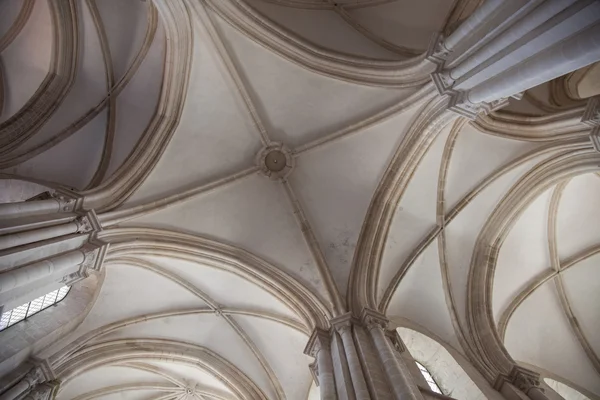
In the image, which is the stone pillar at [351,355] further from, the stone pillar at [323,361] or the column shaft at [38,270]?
the column shaft at [38,270]

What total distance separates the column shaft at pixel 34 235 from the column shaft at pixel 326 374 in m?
5.08

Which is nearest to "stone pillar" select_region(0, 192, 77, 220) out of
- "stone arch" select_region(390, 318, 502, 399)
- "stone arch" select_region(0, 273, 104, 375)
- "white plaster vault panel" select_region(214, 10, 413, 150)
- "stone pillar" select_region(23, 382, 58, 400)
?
"stone arch" select_region(0, 273, 104, 375)

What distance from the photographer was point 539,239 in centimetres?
1205

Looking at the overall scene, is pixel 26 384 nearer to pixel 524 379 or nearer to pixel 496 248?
pixel 524 379

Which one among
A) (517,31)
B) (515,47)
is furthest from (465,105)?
→ (517,31)

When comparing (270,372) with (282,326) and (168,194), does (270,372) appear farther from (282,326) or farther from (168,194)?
(168,194)

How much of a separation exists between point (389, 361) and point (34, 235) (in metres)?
5.99

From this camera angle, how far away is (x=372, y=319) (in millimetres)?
9125

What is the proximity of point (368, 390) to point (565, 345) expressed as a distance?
832 centimetres

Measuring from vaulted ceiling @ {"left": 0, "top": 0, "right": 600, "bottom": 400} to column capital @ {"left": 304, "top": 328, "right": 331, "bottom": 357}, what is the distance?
0.81 meters

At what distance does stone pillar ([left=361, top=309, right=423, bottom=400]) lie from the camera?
6.80m

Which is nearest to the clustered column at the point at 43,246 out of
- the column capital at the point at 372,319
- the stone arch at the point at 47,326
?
the stone arch at the point at 47,326

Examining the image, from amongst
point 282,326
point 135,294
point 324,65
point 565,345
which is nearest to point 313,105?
point 324,65

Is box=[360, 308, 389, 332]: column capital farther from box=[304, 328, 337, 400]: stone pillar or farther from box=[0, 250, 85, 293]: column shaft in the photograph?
box=[0, 250, 85, 293]: column shaft
